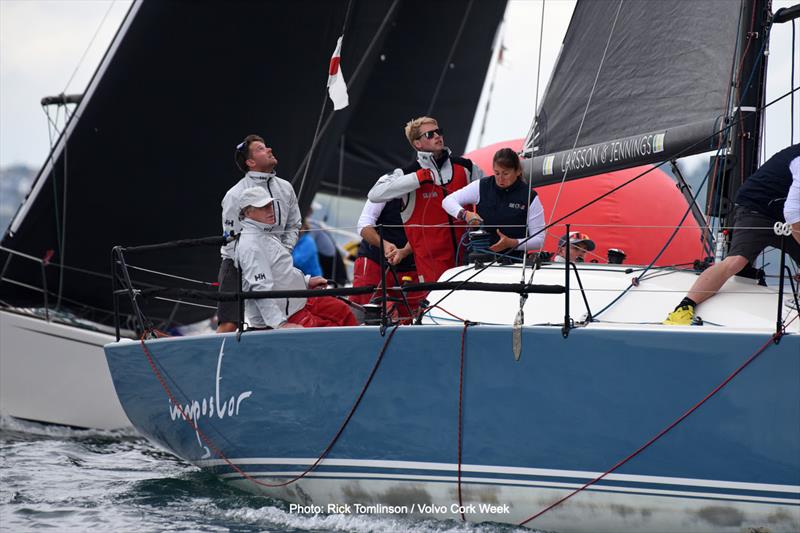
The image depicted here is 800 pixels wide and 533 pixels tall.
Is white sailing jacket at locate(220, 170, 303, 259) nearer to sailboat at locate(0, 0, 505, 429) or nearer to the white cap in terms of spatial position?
the white cap

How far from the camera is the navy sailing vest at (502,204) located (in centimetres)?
551

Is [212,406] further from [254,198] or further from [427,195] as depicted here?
[427,195]

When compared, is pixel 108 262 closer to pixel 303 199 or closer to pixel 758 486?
pixel 303 199

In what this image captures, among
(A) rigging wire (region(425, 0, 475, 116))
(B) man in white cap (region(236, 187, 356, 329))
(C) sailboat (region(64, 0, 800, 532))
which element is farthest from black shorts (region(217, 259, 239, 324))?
(A) rigging wire (region(425, 0, 475, 116))

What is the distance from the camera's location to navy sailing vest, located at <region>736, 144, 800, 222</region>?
4691 millimetres

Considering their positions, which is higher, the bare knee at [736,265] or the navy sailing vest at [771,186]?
the navy sailing vest at [771,186]

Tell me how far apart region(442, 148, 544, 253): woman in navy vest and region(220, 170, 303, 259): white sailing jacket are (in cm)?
82

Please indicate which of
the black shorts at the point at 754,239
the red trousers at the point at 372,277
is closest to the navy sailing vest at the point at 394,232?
the red trousers at the point at 372,277

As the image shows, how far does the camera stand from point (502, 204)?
5.52 meters

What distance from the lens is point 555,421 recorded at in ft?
14.3

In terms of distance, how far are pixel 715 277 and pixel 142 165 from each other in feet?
18.8

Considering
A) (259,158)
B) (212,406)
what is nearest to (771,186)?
(259,158)

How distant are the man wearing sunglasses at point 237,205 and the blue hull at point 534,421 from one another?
1.31 feet

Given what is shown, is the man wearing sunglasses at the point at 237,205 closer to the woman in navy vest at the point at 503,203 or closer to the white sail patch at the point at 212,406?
the white sail patch at the point at 212,406
